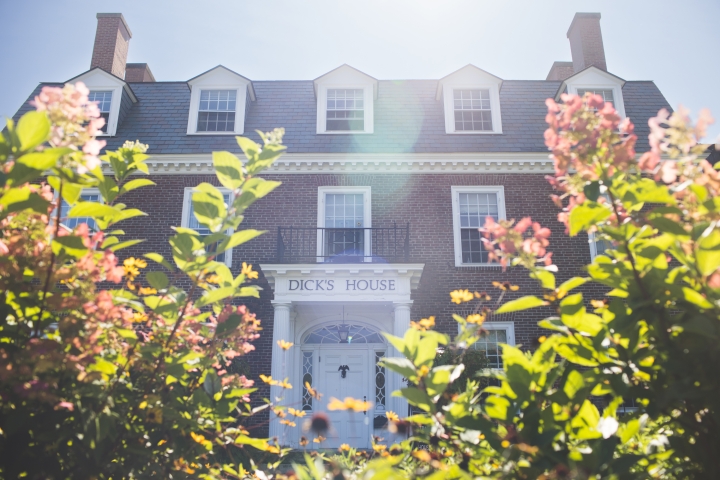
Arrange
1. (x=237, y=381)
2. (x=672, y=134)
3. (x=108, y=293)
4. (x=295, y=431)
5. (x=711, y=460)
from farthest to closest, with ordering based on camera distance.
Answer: (x=295, y=431), (x=237, y=381), (x=108, y=293), (x=672, y=134), (x=711, y=460)

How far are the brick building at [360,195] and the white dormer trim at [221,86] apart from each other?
0.15 feet

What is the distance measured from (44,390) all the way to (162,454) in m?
0.64

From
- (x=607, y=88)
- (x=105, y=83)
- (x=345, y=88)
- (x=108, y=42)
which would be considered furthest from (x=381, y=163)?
(x=108, y=42)

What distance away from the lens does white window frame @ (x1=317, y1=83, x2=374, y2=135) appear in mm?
14852

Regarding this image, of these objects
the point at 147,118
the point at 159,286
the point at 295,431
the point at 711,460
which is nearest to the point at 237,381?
the point at 159,286

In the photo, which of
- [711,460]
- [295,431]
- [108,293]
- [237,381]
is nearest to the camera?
[711,460]

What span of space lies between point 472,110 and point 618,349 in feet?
47.7

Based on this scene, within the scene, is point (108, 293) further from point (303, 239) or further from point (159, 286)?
point (303, 239)

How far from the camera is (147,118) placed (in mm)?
15570

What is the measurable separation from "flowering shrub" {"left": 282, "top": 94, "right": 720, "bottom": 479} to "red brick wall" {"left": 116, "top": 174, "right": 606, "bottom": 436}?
1105cm

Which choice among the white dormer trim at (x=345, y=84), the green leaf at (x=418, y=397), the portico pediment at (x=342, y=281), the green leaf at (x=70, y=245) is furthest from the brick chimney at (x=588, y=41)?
the green leaf at (x=70, y=245)

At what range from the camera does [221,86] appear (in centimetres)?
1555

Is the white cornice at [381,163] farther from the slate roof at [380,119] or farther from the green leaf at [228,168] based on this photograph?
the green leaf at [228,168]

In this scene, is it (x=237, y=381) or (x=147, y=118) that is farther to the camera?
(x=147, y=118)
